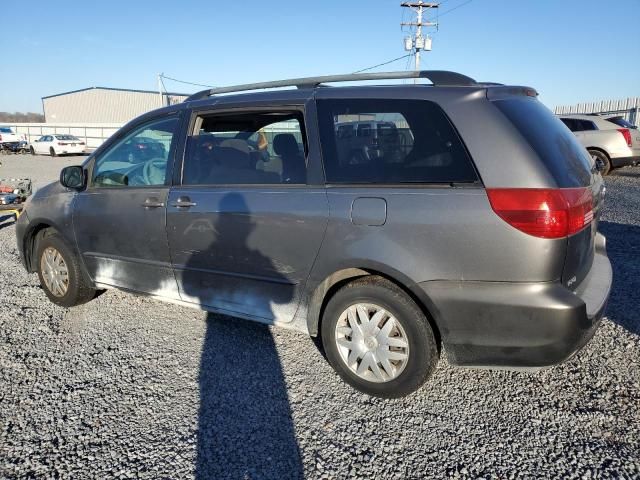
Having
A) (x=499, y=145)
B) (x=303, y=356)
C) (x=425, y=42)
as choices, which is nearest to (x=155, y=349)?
(x=303, y=356)

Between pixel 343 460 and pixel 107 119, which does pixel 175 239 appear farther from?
pixel 107 119

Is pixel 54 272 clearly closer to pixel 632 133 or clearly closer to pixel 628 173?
pixel 632 133

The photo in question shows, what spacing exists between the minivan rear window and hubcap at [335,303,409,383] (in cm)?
117

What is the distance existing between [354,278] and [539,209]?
112cm

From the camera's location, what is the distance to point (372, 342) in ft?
8.98

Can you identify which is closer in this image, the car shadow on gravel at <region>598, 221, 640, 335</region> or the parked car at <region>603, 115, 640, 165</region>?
the car shadow on gravel at <region>598, 221, 640, 335</region>

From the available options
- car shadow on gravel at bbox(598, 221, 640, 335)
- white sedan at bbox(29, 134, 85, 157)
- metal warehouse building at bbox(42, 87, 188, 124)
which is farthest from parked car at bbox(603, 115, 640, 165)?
metal warehouse building at bbox(42, 87, 188, 124)

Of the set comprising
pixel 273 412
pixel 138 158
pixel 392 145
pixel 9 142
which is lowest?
pixel 273 412

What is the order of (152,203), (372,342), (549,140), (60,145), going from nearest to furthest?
(549,140) < (372,342) < (152,203) < (60,145)

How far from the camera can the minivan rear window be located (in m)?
2.38

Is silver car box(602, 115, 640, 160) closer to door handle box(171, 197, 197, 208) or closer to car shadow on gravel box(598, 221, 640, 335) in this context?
car shadow on gravel box(598, 221, 640, 335)

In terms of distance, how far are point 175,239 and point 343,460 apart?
194cm

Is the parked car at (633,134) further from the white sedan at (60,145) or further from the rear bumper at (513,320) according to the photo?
the white sedan at (60,145)

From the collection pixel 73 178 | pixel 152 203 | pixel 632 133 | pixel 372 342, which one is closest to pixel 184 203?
pixel 152 203
